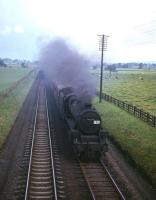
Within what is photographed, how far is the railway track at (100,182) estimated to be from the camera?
16.7 metres

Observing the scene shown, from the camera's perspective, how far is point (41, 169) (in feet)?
67.3

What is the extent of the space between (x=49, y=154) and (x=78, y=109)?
379cm

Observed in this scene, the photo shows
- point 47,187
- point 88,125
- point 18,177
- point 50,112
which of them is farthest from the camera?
point 50,112

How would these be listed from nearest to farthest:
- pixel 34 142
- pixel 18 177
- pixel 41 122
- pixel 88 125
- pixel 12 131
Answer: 1. pixel 18 177
2. pixel 88 125
3. pixel 34 142
4. pixel 12 131
5. pixel 41 122

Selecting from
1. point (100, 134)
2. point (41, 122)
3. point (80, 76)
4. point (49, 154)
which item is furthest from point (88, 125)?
point (80, 76)

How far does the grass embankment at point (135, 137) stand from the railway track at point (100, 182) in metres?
2.41

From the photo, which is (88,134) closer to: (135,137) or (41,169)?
(41,169)

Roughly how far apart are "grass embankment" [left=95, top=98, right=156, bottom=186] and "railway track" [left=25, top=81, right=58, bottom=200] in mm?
5642

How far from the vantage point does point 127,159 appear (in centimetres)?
2338

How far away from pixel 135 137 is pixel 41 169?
35.2ft

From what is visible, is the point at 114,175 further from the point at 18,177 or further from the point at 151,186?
the point at 18,177

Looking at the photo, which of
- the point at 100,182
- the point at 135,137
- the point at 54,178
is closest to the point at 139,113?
the point at 135,137

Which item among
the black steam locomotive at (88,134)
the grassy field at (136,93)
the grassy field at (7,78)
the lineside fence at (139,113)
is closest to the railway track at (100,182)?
the black steam locomotive at (88,134)

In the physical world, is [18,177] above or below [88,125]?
below
